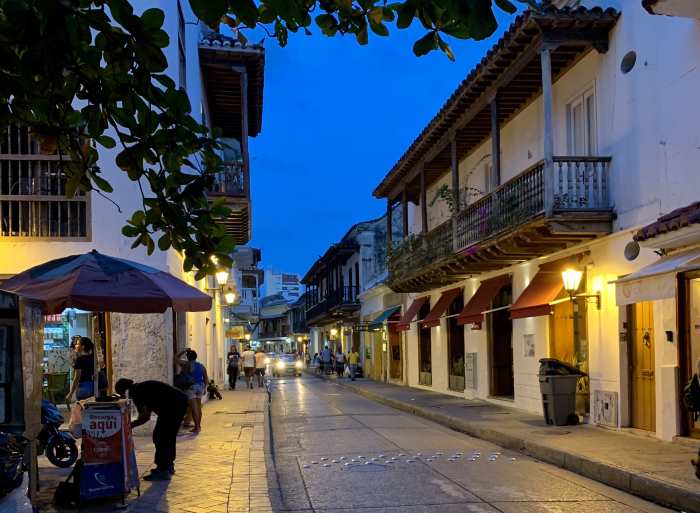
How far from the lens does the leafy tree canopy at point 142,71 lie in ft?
12.3

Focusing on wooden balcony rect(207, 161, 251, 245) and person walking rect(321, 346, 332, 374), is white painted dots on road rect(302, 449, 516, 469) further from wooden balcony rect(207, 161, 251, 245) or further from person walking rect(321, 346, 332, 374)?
person walking rect(321, 346, 332, 374)

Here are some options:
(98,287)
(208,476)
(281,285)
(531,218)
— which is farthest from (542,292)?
(281,285)

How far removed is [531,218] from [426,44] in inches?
429

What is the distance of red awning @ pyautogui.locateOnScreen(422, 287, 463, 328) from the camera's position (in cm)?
2425

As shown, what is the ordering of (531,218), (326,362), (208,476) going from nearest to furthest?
(208,476), (531,218), (326,362)

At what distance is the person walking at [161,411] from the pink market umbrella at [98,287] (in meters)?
0.88

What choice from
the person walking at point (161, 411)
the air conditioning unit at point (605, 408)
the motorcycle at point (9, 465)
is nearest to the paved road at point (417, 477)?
the person walking at point (161, 411)

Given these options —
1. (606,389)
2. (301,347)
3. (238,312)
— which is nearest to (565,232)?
(606,389)

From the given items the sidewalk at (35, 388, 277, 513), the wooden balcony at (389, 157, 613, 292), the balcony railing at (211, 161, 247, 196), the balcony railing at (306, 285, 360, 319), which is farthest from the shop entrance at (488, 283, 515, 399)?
the balcony railing at (306, 285, 360, 319)

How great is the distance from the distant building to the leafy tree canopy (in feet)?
358

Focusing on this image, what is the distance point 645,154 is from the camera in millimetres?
12984

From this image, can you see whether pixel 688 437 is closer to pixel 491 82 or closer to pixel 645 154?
pixel 645 154

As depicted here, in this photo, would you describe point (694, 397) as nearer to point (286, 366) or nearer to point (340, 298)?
point (340, 298)

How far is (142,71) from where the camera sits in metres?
4.71
